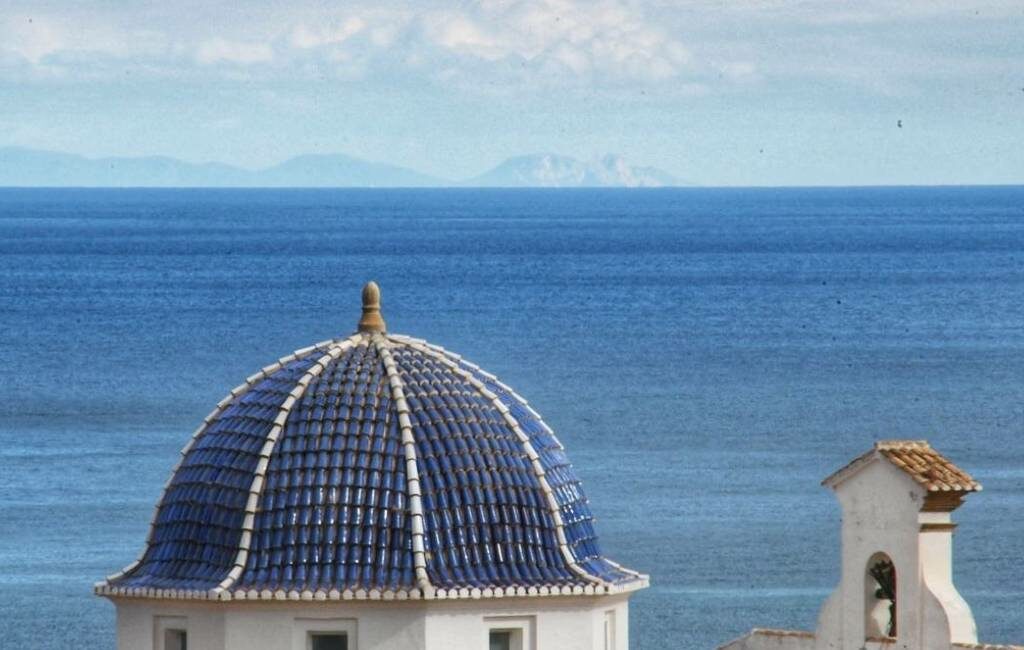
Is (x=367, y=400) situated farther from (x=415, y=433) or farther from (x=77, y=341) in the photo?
(x=77, y=341)

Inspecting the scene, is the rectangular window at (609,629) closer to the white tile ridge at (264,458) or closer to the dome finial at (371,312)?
the white tile ridge at (264,458)

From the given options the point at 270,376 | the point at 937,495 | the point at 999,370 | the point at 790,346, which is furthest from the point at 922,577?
the point at 790,346

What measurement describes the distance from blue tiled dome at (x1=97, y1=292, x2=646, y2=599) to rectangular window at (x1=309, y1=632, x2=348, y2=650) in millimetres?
430

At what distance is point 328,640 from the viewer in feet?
104

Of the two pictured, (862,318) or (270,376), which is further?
(862,318)

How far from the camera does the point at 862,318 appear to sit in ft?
649

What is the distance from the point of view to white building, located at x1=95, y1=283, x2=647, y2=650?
104 feet

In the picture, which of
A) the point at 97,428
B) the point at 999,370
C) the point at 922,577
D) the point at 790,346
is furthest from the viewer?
the point at 790,346

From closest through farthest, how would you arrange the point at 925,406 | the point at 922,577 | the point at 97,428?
the point at 922,577, the point at 97,428, the point at 925,406

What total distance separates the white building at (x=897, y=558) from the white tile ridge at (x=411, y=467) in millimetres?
4359

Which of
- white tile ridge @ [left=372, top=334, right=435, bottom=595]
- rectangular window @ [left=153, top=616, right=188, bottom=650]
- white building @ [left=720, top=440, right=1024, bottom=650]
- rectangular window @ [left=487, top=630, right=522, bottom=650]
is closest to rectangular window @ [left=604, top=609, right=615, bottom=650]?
rectangular window @ [left=487, top=630, right=522, bottom=650]

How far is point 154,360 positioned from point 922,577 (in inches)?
5062

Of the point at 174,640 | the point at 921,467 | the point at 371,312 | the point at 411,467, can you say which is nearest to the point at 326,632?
the point at 174,640

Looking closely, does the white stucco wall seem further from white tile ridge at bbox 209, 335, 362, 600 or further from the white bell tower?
the white bell tower
